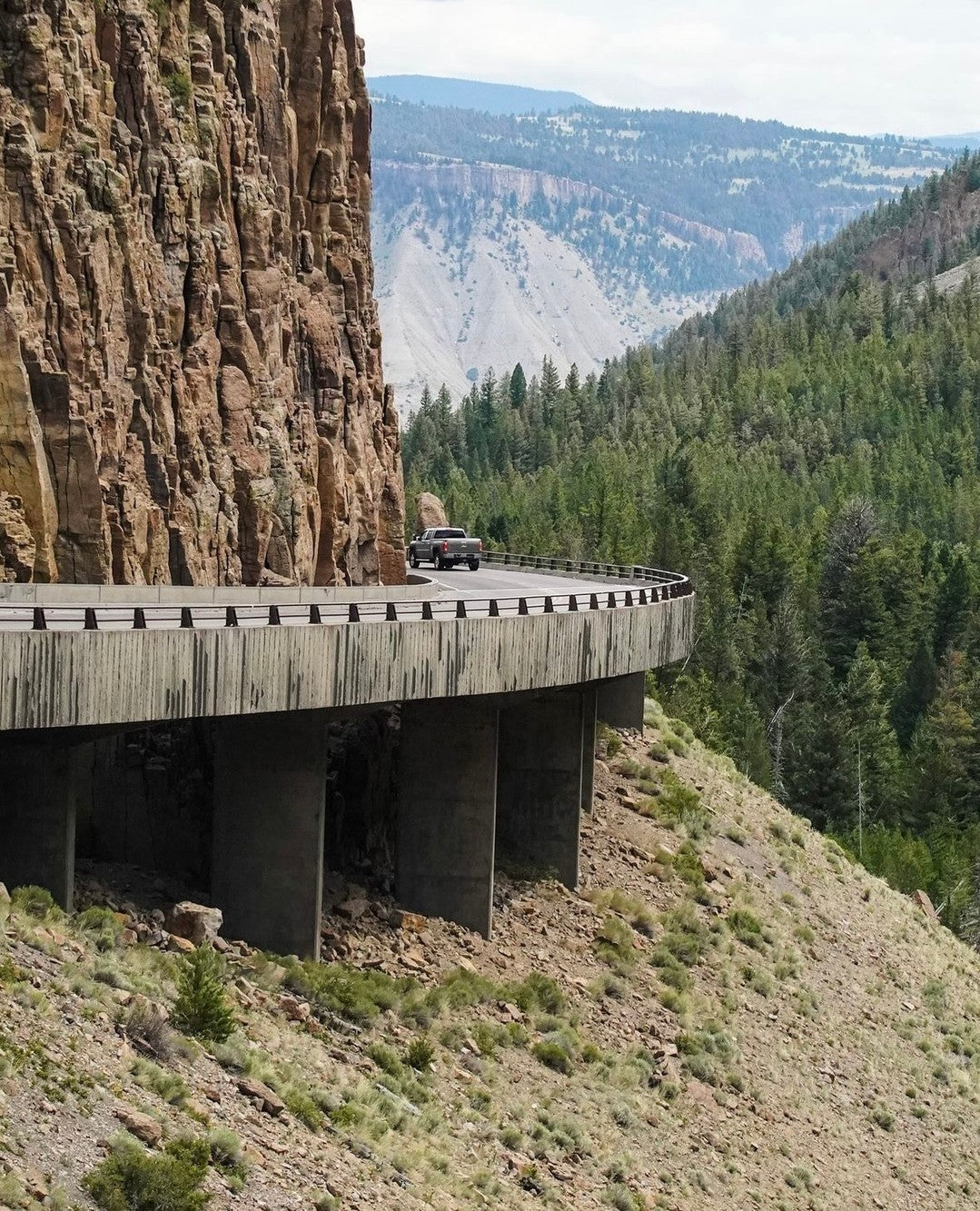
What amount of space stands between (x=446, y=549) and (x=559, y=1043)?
114 feet

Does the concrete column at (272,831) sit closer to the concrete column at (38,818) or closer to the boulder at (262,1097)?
the concrete column at (38,818)

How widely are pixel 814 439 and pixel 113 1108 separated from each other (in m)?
170

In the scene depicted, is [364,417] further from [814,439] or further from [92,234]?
[814,439]

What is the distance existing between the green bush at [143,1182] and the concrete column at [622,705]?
105 ft

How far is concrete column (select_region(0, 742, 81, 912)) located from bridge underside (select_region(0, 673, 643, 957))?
0.01 m

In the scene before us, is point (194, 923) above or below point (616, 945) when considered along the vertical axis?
above

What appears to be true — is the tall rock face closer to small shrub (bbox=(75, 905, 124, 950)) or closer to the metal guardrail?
the metal guardrail

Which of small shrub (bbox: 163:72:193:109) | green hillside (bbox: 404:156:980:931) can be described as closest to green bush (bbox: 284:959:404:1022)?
small shrub (bbox: 163:72:193:109)

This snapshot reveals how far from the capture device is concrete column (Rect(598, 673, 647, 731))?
49.4 meters

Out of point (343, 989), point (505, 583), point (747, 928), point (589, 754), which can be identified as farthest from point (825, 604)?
point (343, 989)

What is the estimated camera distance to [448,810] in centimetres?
3381

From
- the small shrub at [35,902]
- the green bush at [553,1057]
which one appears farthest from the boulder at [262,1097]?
the green bush at [553,1057]

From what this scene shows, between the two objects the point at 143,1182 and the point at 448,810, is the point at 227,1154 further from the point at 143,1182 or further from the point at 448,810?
the point at 448,810

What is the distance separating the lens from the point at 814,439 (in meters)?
185
